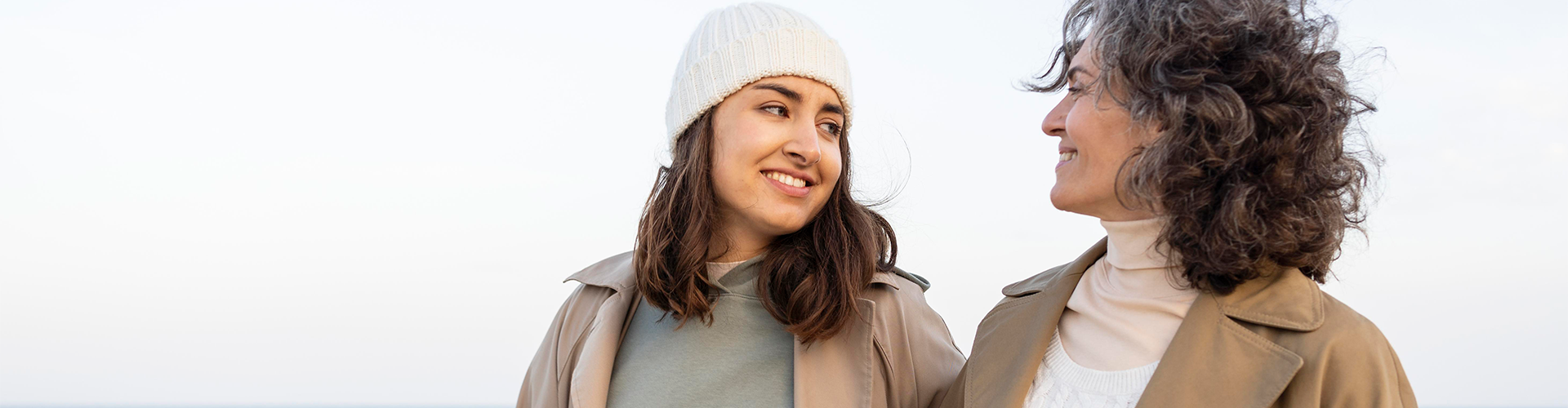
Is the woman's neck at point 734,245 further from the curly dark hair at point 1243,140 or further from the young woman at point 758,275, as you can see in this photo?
the curly dark hair at point 1243,140

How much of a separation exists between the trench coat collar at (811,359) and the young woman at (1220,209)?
0.58 m

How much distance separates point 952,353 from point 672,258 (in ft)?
2.67

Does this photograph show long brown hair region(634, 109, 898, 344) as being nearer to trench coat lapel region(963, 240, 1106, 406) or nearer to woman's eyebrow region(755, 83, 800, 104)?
woman's eyebrow region(755, 83, 800, 104)

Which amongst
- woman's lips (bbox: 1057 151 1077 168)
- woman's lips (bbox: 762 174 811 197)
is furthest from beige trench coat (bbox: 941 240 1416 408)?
woman's lips (bbox: 762 174 811 197)

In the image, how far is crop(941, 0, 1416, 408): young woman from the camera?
1799 mm

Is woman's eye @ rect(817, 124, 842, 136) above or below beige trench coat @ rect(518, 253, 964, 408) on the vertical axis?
above

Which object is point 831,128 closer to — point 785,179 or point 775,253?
point 785,179

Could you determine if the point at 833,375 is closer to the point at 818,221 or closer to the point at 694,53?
the point at 818,221

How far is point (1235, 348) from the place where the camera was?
6.15 feet

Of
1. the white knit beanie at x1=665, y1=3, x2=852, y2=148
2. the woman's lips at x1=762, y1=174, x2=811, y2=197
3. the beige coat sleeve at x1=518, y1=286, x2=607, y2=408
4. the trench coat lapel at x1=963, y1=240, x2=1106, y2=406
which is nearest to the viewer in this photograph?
the trench coat lapel at x1=963, y1=240, x2=1106, y2=406

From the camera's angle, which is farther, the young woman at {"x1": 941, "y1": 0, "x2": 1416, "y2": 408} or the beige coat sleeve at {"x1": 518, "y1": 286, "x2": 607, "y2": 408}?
the beige coat sleeve at {"x1": 518, "y1": 286, "x2": 607, "y2": 408}

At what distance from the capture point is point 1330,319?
1.80 m

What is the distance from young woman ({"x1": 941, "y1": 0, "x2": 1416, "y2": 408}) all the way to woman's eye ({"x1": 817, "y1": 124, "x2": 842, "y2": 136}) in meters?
0.93

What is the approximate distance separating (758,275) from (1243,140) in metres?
1.44
